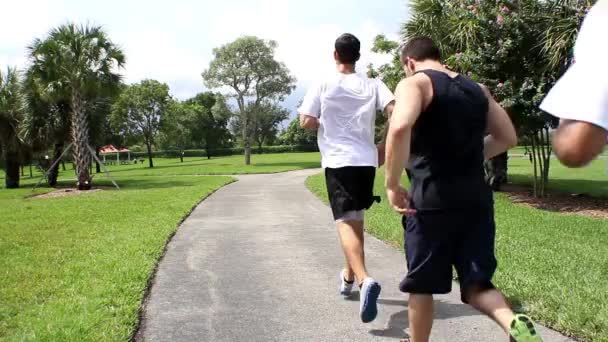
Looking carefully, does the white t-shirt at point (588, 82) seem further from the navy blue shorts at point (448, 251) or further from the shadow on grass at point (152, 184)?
the shadow on grass at point (152, 184)

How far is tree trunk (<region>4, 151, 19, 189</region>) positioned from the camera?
25.4m

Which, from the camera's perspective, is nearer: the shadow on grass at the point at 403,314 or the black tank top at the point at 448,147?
the black tank top at the point at 448,147

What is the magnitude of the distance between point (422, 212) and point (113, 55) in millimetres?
20050

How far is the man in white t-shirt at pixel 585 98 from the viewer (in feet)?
4.67

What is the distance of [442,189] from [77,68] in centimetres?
1943

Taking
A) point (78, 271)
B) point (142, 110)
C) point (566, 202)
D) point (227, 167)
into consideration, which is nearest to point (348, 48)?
point (78, 271)

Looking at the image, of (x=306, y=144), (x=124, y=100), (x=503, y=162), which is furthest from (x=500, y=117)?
(x=306, y=144)

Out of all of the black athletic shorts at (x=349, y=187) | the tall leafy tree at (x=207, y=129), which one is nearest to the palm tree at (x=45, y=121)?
the black athletic shorts at (x=349, y=187)

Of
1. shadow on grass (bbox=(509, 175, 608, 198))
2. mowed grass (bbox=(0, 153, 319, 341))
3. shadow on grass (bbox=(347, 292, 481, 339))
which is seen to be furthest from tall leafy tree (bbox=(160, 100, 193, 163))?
shadow on grass (bbox=(347, 292, 481, 339))

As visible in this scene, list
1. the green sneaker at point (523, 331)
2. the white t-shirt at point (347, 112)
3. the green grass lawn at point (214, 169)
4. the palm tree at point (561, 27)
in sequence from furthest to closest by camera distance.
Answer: the green grass lawn at point (214, 169) < the palm tree at point (561, 27) < the white t-shirt at point (347, 112) < the green sneaker at point (523, 331)

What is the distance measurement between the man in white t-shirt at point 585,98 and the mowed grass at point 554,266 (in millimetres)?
2405

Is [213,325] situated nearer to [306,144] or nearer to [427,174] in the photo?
[427,174]

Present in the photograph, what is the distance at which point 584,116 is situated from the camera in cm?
143

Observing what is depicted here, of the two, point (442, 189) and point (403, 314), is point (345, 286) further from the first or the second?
point (442, 189)
